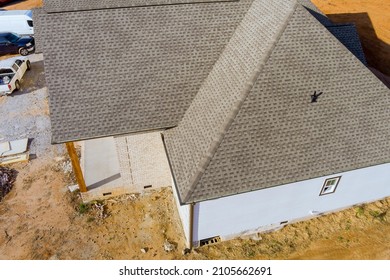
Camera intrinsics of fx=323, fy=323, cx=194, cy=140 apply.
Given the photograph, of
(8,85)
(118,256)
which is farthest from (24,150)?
(118,256)

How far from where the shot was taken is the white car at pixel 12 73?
79.8 ft

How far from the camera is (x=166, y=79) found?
53.5ft

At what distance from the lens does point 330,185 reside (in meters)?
15.1

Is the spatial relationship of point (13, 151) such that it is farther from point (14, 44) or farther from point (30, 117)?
point (14, 44)

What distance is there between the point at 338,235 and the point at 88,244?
40.2 ft

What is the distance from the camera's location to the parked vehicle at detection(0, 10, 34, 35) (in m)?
30.5

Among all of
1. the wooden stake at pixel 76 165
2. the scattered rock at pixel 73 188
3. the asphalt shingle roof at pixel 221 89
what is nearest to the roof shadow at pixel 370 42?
the asphalt shingle roof at pixel 221 89

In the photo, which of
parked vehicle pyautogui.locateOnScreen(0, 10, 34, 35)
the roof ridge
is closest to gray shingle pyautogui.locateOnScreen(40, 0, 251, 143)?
the roof ridge

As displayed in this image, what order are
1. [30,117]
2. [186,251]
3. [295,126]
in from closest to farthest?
[295,126] → [186,251] → [30,117]

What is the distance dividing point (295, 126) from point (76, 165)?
34.7ft

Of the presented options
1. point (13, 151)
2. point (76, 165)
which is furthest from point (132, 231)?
point (13, 151)

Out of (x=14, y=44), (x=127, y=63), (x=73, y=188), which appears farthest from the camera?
(x=14, y=44)

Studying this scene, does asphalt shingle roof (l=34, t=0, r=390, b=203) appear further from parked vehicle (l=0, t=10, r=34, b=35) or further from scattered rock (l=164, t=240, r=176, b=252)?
parked vehicle (l=0, t=10, r=34, b=35)

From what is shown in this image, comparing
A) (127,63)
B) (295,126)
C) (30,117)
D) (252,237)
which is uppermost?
(127,63)
